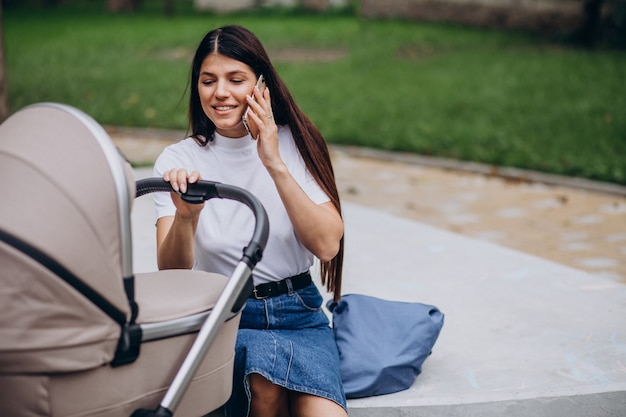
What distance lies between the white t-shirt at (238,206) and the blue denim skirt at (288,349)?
0.09 meters

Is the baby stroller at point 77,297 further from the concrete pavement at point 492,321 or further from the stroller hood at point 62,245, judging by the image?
the concrete pavement at point 492,321

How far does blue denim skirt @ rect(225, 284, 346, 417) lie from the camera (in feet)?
8.60

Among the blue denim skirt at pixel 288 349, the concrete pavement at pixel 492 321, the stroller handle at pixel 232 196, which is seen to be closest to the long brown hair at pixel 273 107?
the blue denim skirt at pixel 288 349

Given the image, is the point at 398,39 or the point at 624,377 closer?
the point at 624,377

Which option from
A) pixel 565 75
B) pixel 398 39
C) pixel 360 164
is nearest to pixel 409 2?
pixel 398 39

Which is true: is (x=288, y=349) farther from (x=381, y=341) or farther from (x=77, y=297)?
(x=77, y=297)

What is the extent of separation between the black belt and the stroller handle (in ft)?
1.34

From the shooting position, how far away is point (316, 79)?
12.0 m

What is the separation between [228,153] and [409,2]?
1673cm

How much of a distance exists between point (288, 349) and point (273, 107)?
77cm

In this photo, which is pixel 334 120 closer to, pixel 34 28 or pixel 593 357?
pixel 593 357

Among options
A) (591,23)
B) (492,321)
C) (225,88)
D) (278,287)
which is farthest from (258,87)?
(591,23)

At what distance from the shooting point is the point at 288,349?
2.67m

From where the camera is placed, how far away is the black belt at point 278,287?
9.21 feet
